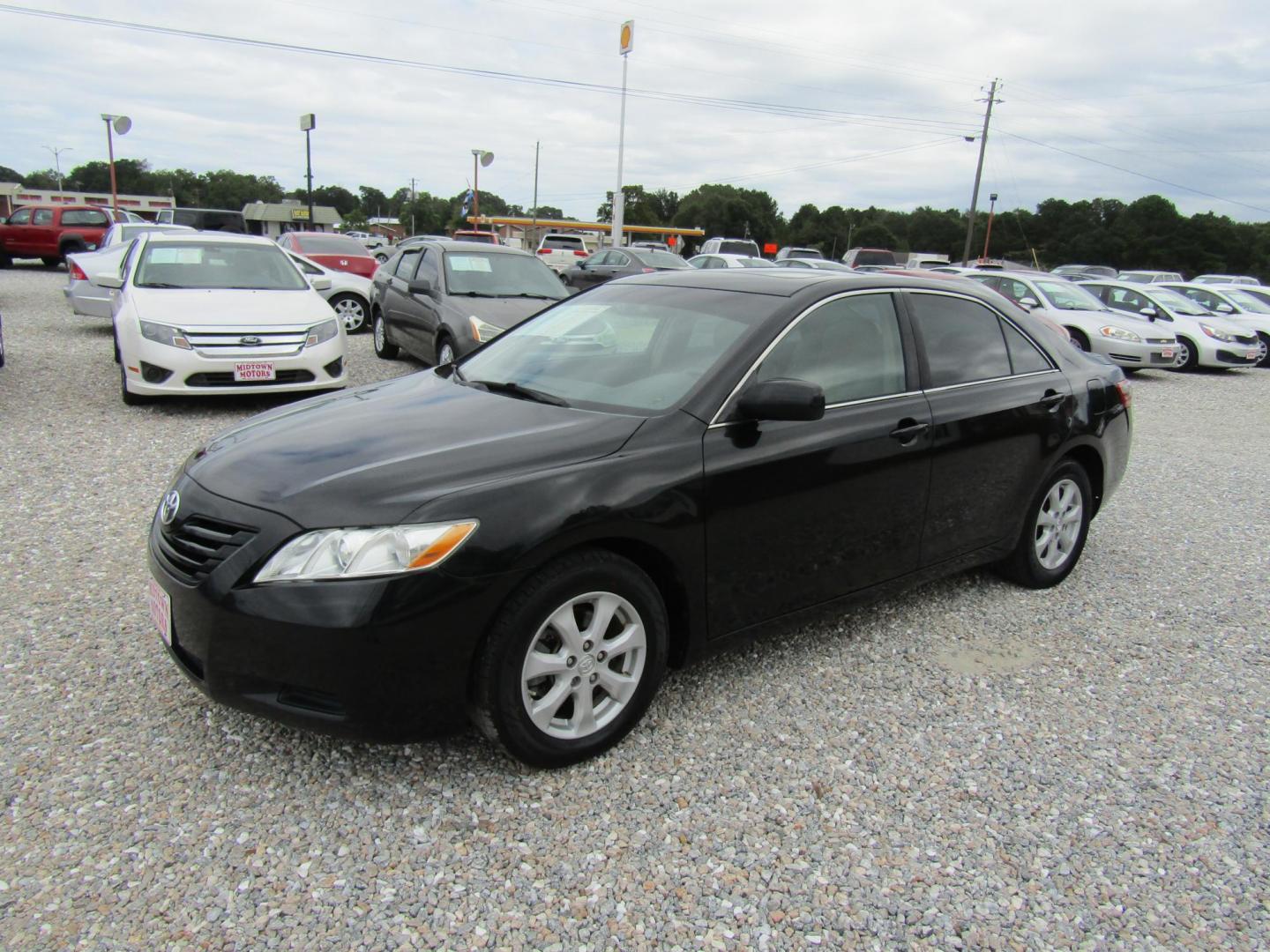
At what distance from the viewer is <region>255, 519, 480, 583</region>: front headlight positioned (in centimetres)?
243

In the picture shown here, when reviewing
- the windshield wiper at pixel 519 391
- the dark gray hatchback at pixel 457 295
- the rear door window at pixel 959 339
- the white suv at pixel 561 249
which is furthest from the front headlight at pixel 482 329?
the white suv at pixel 561 249

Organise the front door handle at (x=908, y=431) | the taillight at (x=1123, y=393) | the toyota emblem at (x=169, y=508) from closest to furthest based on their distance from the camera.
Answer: the toyota emblem at (x=169, y=508), the front door handle at (x=908, y=431), the taillight at (x=1123, y=393)

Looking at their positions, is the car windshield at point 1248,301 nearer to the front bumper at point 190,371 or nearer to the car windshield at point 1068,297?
the car windshield at point 1068,297

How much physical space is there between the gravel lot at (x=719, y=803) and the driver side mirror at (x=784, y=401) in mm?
1098

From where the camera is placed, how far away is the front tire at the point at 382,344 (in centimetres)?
1102

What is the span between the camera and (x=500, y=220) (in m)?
59.2

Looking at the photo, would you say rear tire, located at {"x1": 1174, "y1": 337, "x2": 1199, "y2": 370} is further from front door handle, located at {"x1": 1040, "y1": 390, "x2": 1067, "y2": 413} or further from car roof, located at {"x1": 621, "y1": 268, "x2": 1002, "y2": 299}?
car roof, located at {"x1": 621, "y1": 268, "x2": 1002, "y2": 299}

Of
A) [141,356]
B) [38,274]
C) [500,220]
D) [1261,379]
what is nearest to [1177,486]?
[141,356]

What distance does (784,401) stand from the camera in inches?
117

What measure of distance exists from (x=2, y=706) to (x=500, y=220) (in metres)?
59.4

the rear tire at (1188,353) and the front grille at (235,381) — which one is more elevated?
the rear tire at (1188,353)

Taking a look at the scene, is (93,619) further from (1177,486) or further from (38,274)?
(38,274)

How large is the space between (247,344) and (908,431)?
236 inches

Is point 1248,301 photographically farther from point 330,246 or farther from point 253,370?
point 253,370
